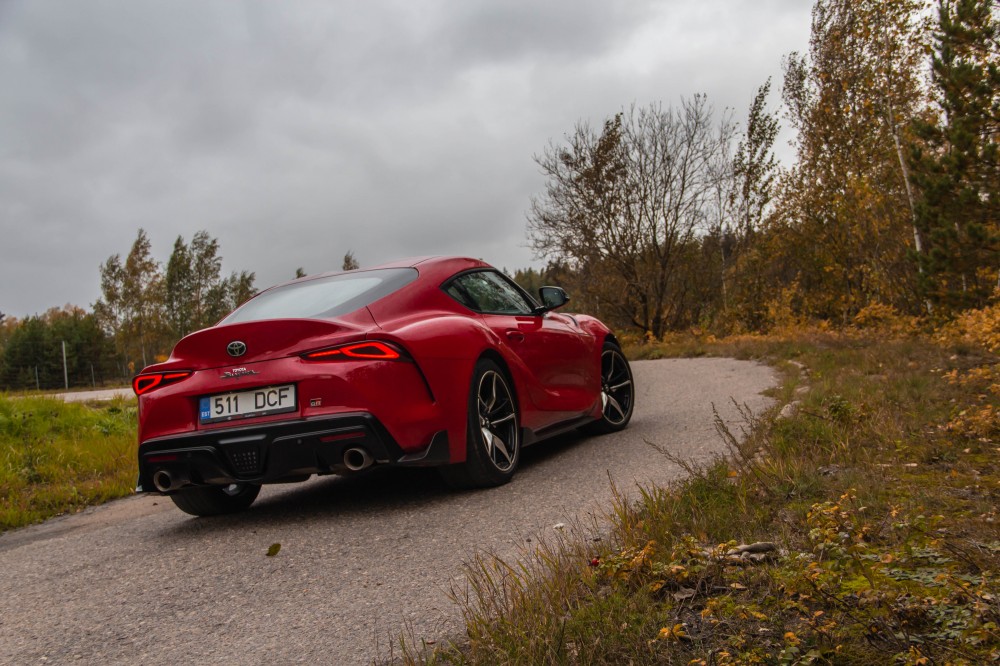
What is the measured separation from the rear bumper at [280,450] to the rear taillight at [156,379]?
320 mm

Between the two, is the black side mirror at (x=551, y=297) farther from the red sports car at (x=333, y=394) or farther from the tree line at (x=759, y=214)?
the tree line at (x=759, y=214)

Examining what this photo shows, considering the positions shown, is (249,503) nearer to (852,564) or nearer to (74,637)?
(74,637)

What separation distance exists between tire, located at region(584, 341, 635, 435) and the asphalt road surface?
2.06 feet

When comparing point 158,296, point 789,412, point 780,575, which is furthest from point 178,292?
point 780,575

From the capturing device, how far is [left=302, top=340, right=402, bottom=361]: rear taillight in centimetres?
418

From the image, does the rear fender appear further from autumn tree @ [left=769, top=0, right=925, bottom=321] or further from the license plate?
autumn tree @ [left=769, top=0, right=925, bottom=321]

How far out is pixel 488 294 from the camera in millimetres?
5672

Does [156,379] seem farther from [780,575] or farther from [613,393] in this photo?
[613,393]

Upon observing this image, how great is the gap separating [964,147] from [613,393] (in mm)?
8233

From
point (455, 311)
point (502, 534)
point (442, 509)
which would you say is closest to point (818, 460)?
point (502, 534)

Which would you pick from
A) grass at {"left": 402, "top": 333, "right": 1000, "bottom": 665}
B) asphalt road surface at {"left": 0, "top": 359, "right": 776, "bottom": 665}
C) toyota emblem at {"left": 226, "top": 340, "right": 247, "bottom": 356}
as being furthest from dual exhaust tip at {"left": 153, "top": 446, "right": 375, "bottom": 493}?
grass at {"left": 402, "top": 333, "right": 1000, "bottom": 665}

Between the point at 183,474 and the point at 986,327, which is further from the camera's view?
the point at 986,327

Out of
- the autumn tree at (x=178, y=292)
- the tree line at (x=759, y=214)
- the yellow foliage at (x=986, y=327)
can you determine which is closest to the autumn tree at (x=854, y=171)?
the tree line at (x=759, y=214)

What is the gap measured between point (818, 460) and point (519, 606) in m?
2.16
